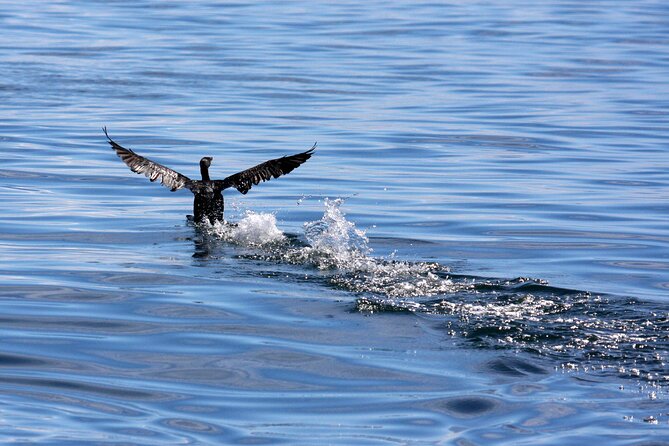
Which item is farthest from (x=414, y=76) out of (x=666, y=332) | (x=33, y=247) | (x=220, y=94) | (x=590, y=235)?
(x=666, y=332)

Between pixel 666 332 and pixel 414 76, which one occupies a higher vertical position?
pixel 414 76

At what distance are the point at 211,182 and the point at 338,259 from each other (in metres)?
2.61

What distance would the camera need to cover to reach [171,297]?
1016 centimetres

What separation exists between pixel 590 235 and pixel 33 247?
5.71 m

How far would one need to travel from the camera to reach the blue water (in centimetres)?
759

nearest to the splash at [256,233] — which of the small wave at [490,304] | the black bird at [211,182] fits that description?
the small wave at [490,304]

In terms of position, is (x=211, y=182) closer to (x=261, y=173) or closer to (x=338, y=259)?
(x=261, y=173)

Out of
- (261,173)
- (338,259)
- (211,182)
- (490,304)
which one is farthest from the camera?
(211,182)

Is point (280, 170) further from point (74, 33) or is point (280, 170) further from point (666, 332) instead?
point (74, 33)

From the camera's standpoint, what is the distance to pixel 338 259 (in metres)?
11.2

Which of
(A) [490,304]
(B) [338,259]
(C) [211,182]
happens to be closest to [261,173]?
(C) [211,182]

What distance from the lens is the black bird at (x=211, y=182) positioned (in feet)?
43.0

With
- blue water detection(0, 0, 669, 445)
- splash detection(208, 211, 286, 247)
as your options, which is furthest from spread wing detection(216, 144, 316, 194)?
splash detection(208, 211, 286, 247)

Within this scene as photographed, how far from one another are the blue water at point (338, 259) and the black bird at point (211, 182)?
38 centimetres
